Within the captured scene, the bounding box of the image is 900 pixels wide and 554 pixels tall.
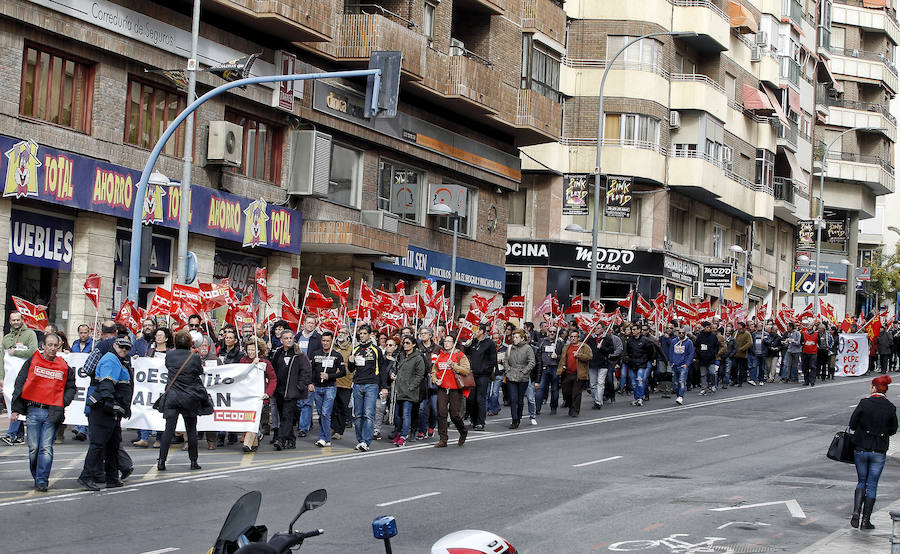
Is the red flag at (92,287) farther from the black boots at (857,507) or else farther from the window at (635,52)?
the window at (635,52)

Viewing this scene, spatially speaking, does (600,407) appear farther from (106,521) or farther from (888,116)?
(888,116)

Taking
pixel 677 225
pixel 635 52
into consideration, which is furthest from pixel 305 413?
pixel 677 225

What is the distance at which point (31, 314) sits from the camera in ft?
67.9

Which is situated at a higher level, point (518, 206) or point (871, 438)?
point (518, 206)

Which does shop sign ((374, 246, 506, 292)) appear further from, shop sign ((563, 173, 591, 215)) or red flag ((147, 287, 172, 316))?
red flag ((147, 287, 172, 316))

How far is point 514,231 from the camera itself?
52.2m

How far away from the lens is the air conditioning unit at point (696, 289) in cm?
5816

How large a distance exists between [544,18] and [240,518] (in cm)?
3855

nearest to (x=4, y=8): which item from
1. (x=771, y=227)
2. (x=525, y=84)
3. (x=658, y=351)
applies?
(x=658, y=351)

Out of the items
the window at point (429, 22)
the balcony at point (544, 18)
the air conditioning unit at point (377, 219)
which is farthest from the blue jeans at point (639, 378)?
the balcony at point (544, 18)

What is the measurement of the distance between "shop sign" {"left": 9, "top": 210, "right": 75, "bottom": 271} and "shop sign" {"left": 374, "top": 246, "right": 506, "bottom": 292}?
450 inches

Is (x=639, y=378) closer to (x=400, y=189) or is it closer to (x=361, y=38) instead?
(x=400, y=189)

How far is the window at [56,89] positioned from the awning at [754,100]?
134ft

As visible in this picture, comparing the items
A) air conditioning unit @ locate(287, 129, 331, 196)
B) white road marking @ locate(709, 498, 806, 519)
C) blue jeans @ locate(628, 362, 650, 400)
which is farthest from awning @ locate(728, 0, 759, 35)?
white road marking @ locate(709, 498, 806, 519)
